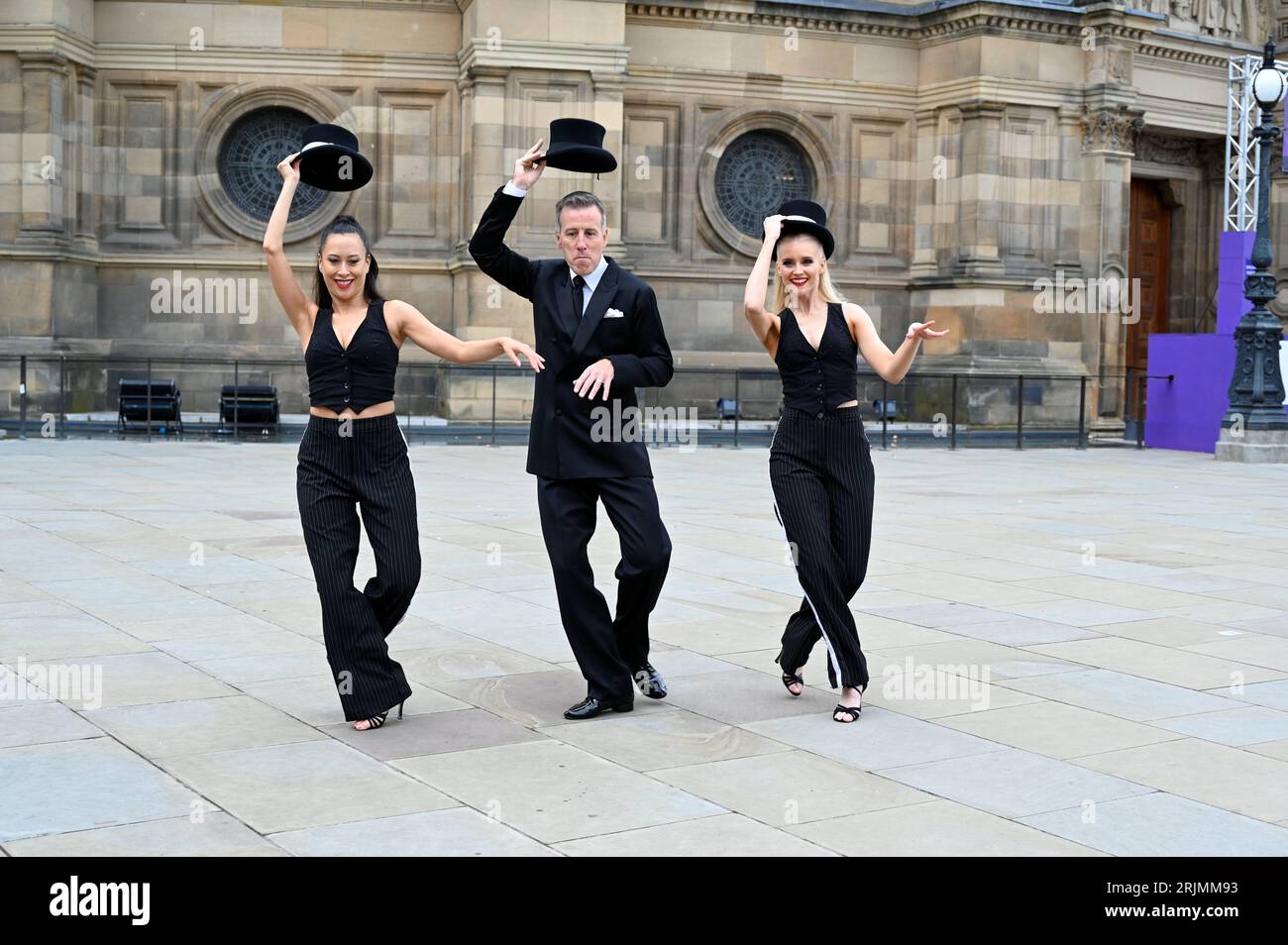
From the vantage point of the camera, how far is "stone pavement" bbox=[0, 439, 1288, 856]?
5004 millimetres

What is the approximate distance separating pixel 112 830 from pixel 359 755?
1.17 meters

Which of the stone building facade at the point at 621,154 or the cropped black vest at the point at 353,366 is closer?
the cropped black vest at the point at 353,366

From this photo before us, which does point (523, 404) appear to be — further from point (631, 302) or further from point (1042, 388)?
point (631, 302)

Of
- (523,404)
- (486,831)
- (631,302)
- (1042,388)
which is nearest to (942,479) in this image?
(523,404)

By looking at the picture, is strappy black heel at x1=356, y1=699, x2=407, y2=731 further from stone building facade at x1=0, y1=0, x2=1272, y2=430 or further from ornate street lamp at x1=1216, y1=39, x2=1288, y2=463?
ornate street lamp at x1=1216, y1=39, x2=1288, y2=463

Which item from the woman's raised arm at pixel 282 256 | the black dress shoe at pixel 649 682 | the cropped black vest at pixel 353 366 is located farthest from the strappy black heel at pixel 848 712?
the woman's raised arm at pixel 282 256

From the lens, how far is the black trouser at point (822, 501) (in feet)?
22.5

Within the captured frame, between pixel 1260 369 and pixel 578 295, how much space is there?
1854 centimetres

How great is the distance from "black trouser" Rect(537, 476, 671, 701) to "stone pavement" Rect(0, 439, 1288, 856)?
25 cm

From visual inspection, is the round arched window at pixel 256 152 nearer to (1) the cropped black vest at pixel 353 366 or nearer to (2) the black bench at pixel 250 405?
(2) the black bench at pixel 250 405

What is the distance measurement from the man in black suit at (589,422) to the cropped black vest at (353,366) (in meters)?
0.54

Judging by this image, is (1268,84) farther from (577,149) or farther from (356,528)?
(356,528)

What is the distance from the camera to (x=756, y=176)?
28500 mm

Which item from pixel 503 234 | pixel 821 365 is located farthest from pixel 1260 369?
pixel 503 234
